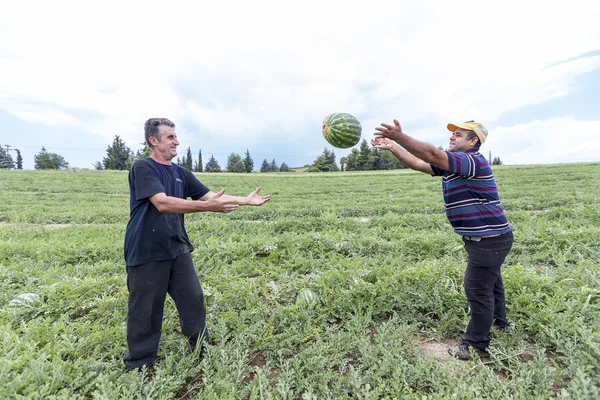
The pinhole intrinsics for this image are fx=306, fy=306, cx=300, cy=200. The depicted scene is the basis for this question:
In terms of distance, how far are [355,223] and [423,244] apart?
2.46 metres

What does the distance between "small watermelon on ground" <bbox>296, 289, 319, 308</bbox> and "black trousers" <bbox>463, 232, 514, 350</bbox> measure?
1.76 meters

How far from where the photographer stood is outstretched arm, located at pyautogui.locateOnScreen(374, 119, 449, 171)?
8.42 ft

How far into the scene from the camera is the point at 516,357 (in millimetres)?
2951

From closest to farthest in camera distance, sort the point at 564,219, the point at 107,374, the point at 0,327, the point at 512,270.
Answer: the point at 107,374
the point at 0,327
the point at 512,270
the point at 564,219

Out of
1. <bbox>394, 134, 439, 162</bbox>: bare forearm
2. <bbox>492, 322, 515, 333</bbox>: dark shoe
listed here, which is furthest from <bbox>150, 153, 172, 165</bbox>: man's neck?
<bbox>492, 322, 515, 333</bbox>: dark shoe

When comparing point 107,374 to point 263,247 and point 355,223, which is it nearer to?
point 263,247

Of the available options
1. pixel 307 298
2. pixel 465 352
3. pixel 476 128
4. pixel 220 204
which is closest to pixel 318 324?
pixel 307 298

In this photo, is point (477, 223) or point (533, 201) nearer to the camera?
point (477, 223)

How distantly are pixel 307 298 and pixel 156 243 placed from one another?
2.03 metres

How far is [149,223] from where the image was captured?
2859 millimetres

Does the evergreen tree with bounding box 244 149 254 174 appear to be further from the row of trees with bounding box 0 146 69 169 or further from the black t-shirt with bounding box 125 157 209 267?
the black t-shirt with bounding box 125 157 209 267

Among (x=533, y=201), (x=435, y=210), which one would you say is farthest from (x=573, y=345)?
(x=533, y=201)

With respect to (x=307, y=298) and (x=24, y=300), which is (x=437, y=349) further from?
(x=24, y=300)

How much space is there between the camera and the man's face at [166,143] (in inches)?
116
